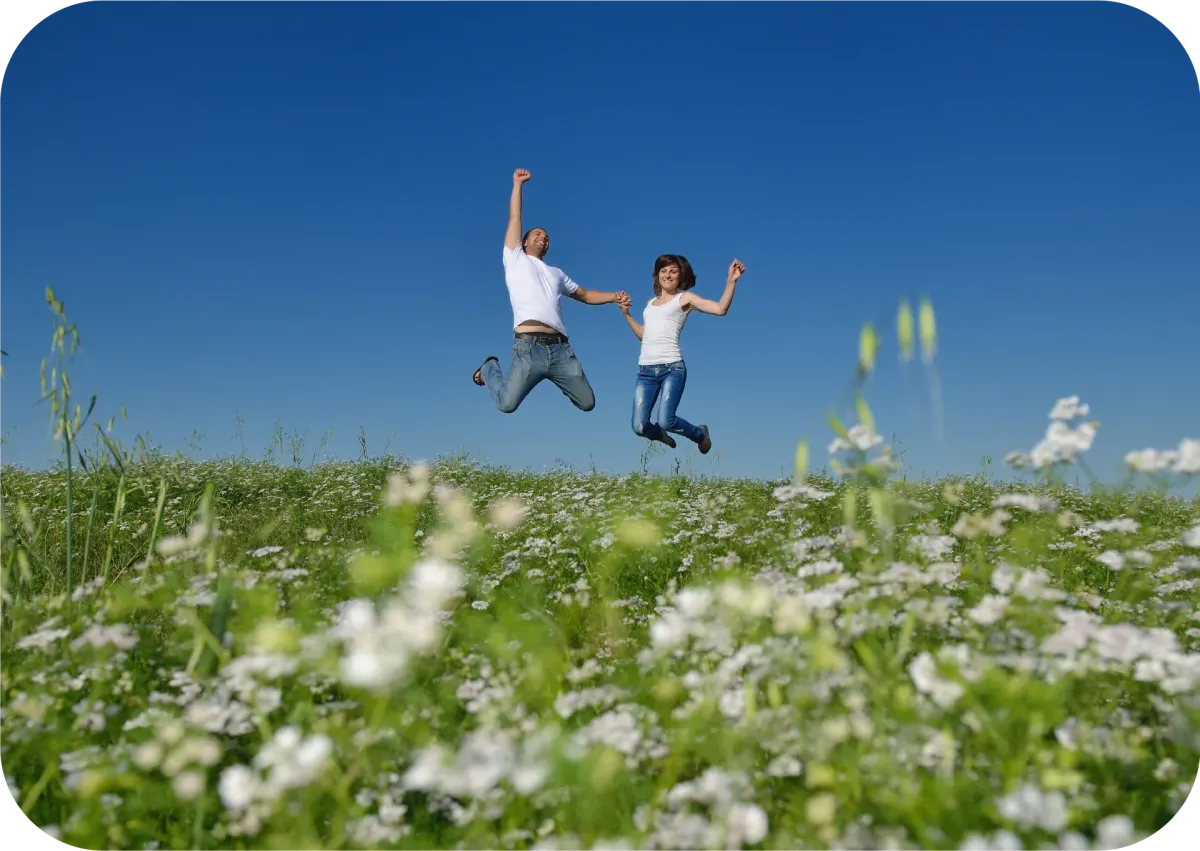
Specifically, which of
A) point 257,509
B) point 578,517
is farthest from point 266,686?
point 257,509

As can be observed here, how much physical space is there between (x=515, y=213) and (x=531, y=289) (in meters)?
0.98

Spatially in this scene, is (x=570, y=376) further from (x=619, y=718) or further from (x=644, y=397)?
(x=619, y=718)

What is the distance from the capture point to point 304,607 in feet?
12.5

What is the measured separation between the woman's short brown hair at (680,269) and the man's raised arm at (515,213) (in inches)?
87.9

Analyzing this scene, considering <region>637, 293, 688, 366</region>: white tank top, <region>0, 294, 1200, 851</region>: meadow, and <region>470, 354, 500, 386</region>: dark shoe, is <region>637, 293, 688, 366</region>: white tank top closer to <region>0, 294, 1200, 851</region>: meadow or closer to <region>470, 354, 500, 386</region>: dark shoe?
<region>470, 354, 500, 386</region>: dark shoe

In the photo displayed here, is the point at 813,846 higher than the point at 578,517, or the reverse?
the point at 578,517

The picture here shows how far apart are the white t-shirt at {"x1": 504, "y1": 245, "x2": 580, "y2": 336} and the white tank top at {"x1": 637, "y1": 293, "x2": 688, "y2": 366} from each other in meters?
1.24

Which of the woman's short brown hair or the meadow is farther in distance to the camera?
the woman's short brown hair

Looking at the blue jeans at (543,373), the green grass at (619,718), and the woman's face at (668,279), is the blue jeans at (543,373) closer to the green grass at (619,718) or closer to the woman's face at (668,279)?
the woman's face at (668,279)

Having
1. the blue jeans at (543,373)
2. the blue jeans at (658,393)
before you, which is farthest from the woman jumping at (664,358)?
the blue jeans at (543,373)

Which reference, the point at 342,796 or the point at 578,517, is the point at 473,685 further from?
the point at 578,517

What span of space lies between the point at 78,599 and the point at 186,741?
2.04m

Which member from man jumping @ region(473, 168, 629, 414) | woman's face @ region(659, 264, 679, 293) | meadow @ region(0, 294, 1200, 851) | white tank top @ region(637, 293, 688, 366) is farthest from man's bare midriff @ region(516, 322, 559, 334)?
meadow @ region(0, 294, 1200, 851)

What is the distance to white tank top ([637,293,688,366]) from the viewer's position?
1145cm
